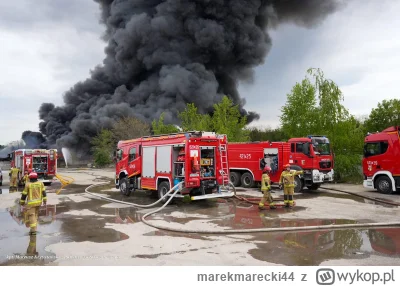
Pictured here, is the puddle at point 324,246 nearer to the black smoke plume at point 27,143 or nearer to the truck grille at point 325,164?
the truck grille at point 325,164

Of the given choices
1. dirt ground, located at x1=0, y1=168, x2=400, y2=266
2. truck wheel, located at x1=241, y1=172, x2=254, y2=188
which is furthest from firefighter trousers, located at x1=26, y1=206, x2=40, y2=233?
truck wheel, located at x1=241, y1=172, x2=254, y2=188

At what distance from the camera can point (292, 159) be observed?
13.8 m

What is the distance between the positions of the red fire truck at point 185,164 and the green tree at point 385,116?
97.4 feet

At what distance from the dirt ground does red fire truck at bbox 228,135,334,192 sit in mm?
2951

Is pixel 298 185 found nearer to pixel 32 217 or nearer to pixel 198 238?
pixel 198 238

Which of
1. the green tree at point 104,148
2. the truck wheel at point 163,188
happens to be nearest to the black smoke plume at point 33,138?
the green tree at point 104,148

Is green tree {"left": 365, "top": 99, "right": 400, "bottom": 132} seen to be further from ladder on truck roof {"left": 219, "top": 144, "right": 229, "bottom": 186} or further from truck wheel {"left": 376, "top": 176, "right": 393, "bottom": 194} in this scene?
ladder on truck roof {"left": 219, "top": 144, "right": 229, "bottom": 186}

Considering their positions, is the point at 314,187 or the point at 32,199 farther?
the point at 314,187

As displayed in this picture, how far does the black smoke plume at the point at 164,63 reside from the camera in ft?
147

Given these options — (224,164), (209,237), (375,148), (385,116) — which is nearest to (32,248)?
(209,237)

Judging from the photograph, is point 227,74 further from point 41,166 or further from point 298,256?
point 298,256

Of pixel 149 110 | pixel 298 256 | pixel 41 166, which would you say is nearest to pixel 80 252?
pixel 298 256

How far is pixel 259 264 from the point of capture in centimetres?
495

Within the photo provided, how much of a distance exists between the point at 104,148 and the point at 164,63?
652 inches
